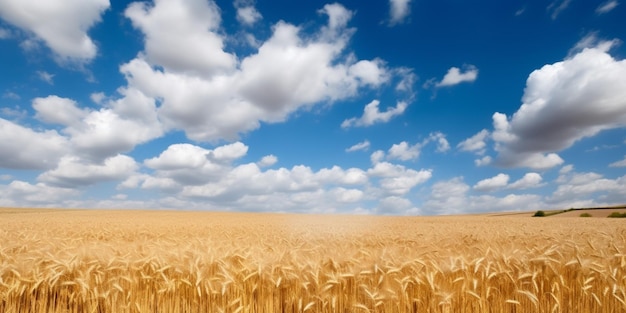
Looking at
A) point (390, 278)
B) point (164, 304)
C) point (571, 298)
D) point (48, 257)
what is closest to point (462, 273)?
point (390, 278)

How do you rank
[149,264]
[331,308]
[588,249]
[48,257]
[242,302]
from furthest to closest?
1. [588,249]
2. [48,257]
3. [149,264]
4. [242,302]
5. [331,308]

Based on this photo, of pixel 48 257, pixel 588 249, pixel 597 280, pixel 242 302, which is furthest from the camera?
pixel 588 249

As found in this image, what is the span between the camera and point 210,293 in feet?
13.0

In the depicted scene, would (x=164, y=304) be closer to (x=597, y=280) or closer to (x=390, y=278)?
(x=390, y=278)

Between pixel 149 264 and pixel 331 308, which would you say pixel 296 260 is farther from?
pixel 149 264

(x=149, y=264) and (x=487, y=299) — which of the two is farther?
(x=149, y=264)

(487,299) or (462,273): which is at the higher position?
(462,273)

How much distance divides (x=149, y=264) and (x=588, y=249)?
6.66 m

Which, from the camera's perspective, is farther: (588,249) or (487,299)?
(588,249)

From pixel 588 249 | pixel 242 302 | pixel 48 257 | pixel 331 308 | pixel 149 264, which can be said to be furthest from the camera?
pixel 588 249

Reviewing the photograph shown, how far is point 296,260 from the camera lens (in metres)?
4.28

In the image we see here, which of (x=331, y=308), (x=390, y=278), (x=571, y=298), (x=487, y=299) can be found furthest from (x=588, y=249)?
(x=331, y=308)

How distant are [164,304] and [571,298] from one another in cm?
494

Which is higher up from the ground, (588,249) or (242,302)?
(588,249)
